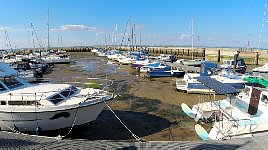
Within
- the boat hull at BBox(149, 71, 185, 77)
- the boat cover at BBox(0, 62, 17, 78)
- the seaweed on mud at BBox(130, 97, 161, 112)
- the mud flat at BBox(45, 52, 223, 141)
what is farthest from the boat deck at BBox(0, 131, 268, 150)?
the boat hull at BBox(149, 71, 185, 77)

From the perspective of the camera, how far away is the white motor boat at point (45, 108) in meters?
13.7

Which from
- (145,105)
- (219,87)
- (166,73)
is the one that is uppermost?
(219,87)

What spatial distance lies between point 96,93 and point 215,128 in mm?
6365

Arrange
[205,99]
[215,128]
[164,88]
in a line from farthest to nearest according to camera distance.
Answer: [164,88]
[205,99]
[215,128]

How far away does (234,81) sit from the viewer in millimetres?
25562

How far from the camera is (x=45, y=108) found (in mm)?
13680

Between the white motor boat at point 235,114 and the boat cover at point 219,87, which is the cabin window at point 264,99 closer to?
the white motor boat at point 235,114

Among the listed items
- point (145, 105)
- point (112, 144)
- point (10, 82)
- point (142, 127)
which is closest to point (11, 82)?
point (10, 82)

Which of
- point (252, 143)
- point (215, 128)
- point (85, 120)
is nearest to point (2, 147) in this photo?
point (85, 120)

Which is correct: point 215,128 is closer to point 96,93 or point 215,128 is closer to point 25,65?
point 96,93

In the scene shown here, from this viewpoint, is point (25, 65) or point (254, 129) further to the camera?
point (25, 65)

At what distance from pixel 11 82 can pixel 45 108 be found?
395cm

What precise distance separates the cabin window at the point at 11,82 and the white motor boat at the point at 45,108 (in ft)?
1.34

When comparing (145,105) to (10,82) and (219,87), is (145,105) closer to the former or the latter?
(219,87)
